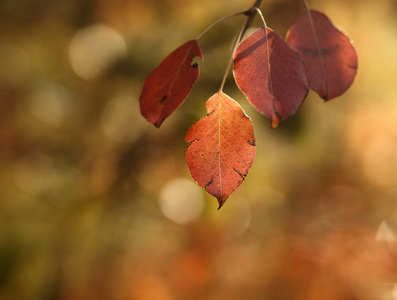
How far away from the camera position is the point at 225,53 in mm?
1329

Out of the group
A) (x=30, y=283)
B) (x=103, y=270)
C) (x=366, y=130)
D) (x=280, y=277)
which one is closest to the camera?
(x=30, y=283)

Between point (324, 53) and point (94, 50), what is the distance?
1.28 metres

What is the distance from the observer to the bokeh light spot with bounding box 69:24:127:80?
5.11ft

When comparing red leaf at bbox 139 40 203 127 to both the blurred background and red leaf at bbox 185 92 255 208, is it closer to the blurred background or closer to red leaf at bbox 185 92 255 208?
red leaf at bbox 185 92 255 208

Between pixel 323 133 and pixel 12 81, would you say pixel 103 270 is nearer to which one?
pixel 12 81

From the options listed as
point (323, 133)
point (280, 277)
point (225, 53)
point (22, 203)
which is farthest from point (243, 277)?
point (225, 53)

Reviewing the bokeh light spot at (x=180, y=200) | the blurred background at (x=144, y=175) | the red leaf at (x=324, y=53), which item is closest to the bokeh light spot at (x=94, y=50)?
the blurred background at (x=144, y=175)

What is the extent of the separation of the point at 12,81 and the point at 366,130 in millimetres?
2250

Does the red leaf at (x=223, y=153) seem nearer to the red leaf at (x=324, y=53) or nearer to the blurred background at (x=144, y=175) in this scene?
the red leaf at (x=324, y=53)

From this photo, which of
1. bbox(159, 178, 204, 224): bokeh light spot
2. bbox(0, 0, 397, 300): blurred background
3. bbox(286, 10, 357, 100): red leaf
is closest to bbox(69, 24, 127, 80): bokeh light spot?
bbox(0, 0, 397, 300): blurred background

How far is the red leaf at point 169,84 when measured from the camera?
1.38ft

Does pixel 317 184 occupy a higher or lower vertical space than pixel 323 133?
lower

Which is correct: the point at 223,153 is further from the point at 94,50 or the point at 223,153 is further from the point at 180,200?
the point at 180,200

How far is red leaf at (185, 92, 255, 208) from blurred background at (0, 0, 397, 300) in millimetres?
798
